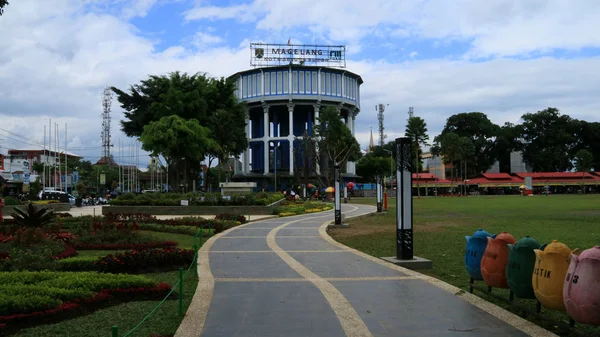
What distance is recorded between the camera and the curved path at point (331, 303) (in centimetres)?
639

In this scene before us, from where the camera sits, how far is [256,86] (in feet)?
279

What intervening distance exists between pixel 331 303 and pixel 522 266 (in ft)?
9.18

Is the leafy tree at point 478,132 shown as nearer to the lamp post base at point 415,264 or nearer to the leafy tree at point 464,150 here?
the leafy tree at point 464,150

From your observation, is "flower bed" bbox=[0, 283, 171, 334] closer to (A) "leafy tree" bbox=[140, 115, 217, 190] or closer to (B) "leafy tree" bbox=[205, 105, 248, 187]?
(A) "leafy tree" bbox=[140, 115, 217, 190]

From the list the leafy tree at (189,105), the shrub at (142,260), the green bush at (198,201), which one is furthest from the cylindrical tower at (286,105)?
the shrub at (142,260)

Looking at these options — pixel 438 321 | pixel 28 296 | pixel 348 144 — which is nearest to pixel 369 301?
pixel 438 321

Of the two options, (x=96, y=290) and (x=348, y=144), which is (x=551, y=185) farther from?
(x=96, y=290)

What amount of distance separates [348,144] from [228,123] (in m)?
16.3

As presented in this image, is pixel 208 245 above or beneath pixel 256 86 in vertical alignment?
beneath

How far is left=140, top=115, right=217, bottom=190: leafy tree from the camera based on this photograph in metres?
41.9

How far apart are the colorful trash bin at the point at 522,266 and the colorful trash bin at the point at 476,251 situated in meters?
1.25

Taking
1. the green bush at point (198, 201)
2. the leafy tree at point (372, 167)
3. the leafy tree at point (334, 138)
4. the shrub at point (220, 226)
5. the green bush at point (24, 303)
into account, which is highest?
the leafy tree at point (334, 138)

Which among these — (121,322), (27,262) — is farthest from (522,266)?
(27,262)

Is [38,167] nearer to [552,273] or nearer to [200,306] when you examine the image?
[200,306]
